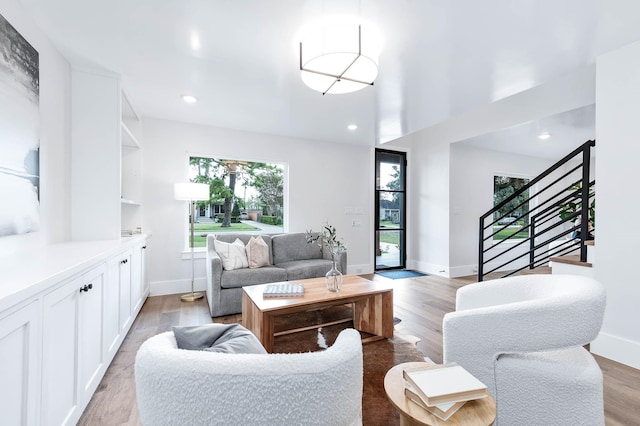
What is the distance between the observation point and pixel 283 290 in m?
2.35

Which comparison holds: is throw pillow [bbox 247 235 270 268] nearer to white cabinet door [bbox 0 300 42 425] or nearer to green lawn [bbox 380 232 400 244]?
white cabinet door [bbox 0 300 42 425]

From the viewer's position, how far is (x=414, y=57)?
7.48ft

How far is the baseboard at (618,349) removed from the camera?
81.4 inches

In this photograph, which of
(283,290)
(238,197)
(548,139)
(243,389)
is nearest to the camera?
(243,389)

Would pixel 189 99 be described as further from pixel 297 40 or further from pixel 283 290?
pixel 283 290

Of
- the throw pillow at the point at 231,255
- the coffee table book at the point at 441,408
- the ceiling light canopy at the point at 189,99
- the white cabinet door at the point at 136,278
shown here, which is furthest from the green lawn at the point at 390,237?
the coffee table book at the point at 441,408

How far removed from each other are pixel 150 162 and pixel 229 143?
42.0 inches

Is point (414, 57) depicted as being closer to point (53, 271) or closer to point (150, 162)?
point (53, 271)

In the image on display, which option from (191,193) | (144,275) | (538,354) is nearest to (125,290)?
(144,275)

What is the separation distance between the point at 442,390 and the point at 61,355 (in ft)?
5.42

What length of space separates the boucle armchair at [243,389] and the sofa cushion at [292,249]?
324 cm

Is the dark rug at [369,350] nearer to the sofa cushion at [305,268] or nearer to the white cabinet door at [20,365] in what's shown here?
the sofa cushion at [305,268]

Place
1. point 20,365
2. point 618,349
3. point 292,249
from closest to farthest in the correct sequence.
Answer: point 20,365
point 618,349
point 292,249

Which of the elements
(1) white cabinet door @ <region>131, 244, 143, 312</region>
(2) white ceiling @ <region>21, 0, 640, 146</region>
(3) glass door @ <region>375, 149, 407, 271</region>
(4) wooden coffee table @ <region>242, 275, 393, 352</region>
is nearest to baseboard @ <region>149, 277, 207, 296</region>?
(1) white cabinet door @ <region>131, 244, 143, 312</region>
